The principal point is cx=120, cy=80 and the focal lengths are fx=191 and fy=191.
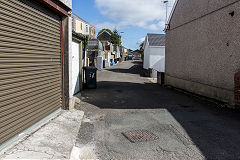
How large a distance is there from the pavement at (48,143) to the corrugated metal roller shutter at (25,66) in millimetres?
231

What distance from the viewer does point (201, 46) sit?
394 inches

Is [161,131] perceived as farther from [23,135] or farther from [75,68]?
[75,68]

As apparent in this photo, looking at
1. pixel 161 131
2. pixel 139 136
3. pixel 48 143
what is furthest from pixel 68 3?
pixel 161 131

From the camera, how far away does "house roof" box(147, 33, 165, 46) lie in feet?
89.9

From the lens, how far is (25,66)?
4.10 meters

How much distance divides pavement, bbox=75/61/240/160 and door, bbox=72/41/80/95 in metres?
1.69

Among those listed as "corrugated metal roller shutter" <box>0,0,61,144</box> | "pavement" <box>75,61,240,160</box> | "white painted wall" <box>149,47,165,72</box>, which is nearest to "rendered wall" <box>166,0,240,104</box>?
"pavement" <box>75,61,240,160</box>

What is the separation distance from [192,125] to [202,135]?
77 centimetres

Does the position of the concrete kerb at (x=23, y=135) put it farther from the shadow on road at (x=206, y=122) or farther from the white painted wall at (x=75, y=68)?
the white painted wall at (x=75, y=68)

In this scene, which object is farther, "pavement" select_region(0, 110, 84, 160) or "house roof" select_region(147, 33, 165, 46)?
"house roof" select_region(147, 33, 165, 46)

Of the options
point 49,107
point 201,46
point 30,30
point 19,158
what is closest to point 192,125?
point 49,107

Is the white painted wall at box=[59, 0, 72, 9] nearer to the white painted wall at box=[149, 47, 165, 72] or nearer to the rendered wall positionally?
the rendered wall

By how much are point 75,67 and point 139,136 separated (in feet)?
19.9

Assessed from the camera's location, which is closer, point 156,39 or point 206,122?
point 206,122
